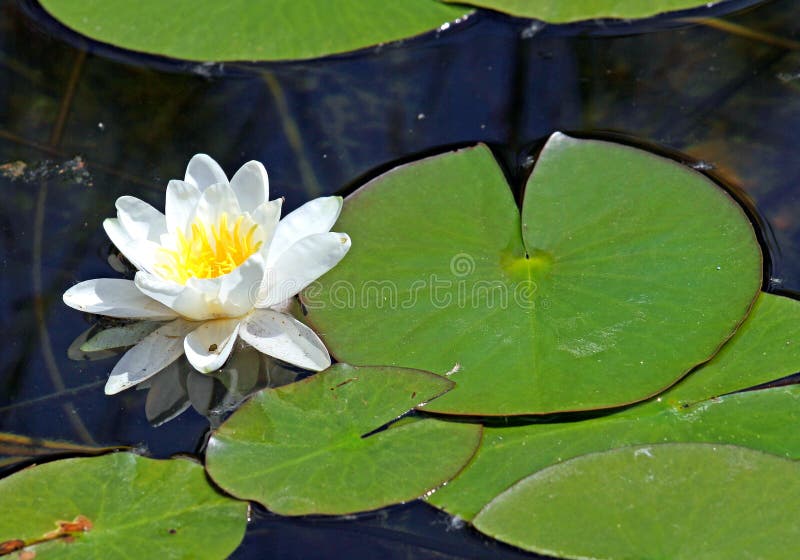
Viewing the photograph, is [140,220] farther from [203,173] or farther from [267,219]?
[267,219]

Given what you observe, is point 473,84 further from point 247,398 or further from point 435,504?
point 435,504

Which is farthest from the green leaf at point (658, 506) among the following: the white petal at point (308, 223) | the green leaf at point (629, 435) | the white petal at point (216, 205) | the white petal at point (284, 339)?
the white petal at point (216, 205)

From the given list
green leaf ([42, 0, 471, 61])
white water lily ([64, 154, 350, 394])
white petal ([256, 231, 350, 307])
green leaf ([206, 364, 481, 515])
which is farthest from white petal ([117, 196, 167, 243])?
green leaf ([42, 0, 471, 61])

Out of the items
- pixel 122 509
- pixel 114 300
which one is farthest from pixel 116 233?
pixel 122 509

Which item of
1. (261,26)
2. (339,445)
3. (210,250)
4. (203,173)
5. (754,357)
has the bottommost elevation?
(339,445)

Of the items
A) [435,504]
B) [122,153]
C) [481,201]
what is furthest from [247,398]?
[122,153]

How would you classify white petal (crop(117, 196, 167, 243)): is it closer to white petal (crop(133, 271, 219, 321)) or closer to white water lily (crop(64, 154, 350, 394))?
white water lily (crop(64, 154, 350, 394))

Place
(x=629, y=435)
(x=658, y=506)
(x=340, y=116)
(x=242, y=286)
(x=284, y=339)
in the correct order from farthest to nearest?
1. (x=340, y=116)
2. (x=284, y=339)
3. (x=242, y=286)
4. (x=629, y=435)
5. (x=658, y=506)
